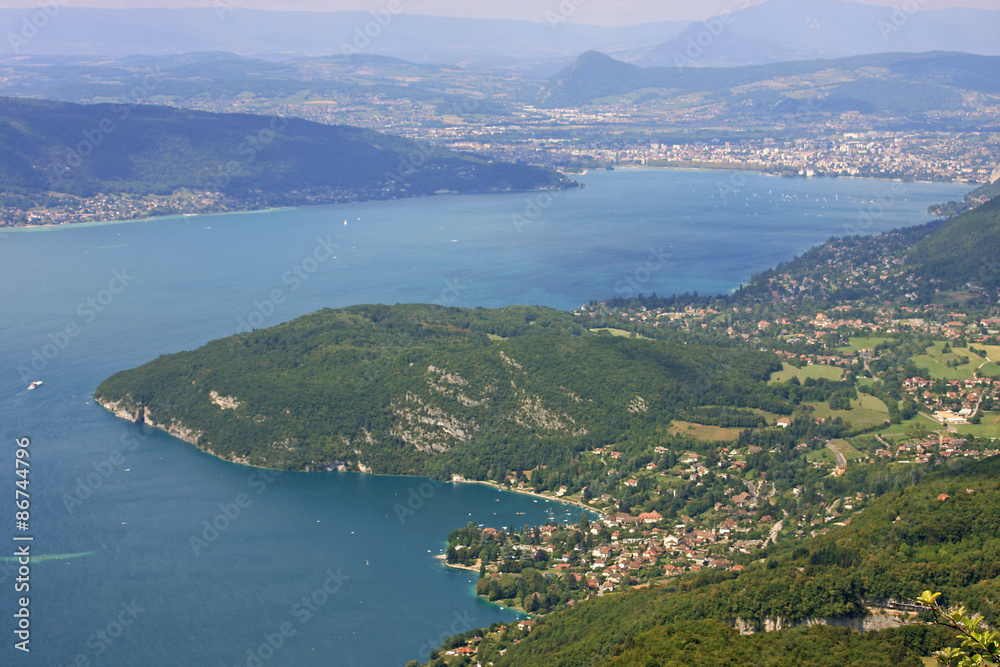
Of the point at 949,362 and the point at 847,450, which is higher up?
the point at 949,362

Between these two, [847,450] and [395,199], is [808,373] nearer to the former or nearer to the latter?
[847,450]

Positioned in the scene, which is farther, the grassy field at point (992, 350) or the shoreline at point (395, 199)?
the shoreline at point (395, 199)

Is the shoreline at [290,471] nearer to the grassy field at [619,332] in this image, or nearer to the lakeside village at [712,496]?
the lakeside village at [712,496]

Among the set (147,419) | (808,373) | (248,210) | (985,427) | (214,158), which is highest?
(214,158)

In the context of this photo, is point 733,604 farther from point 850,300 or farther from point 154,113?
point 154,113

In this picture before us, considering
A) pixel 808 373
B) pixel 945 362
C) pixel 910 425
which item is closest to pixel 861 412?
pixel 910 425

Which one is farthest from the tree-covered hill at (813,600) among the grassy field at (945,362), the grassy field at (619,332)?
the grassy field at (619,332)
